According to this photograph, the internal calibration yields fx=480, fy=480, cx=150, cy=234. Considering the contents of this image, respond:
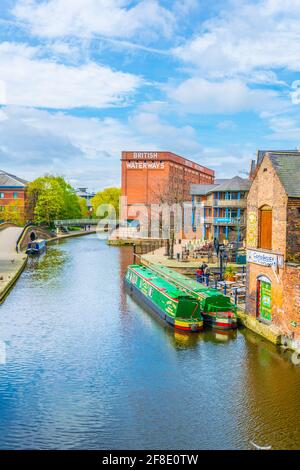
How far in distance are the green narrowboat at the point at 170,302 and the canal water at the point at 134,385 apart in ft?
1.87

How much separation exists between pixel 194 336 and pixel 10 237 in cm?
4546

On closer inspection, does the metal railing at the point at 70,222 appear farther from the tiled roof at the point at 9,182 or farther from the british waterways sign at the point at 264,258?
the british waterways sign at the point at 264,258

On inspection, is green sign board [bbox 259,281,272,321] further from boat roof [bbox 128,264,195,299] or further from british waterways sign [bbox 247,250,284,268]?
boat roof [bbox 128,264,195,299]

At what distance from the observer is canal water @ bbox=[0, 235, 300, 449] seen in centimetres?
1265

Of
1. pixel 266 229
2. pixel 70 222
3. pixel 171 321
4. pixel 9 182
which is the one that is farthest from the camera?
pixel 9 182

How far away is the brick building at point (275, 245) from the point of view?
19.0m

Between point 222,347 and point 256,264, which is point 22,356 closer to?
point 222,347

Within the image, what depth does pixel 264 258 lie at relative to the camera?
20.8 m

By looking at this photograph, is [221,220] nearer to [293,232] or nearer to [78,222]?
[293,232]

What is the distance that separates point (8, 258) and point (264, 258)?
32.4 meters

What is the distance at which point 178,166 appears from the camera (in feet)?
316


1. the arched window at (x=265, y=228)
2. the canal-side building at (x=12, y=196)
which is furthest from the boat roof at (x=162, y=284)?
the canal-side building at (x=12, y=196)

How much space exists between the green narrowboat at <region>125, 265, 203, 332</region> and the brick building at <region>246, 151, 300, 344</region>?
270 cm

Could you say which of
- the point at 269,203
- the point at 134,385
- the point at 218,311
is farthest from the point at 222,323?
the point at 134,385
